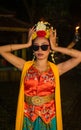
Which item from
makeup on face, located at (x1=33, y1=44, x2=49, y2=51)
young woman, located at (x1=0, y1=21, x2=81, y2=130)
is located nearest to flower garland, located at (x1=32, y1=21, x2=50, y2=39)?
young woman, located at (x1=0, y1=21, x2=81, y2=130)

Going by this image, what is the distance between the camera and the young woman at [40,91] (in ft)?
11.3

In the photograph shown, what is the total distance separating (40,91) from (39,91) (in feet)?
0.04

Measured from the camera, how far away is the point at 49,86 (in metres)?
A: 3.49

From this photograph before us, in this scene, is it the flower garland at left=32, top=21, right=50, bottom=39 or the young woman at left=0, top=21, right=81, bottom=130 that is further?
the flower garland at left=32, top=21, right=50, bottom=39

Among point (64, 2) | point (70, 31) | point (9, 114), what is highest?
point (64, 2)

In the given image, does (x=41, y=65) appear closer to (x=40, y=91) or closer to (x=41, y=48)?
(x=41, y=48)

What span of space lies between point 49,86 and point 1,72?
11.0 meters

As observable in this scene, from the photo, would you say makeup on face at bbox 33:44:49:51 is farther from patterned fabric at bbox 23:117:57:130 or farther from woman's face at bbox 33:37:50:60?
patterned fabric at bbox 23:117:57:130

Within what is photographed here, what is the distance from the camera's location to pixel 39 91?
11.3 ft

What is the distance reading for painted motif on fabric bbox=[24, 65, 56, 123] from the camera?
136 inches

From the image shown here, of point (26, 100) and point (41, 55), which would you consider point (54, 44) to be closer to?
point (41, 55)

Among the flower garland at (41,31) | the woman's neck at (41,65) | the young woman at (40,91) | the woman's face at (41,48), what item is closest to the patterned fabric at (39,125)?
the young woman at (40,91)

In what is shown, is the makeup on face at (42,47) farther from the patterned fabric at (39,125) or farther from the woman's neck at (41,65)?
the patterned fabric at (39,125)

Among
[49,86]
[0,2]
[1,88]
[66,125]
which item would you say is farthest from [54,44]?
[0,2]
